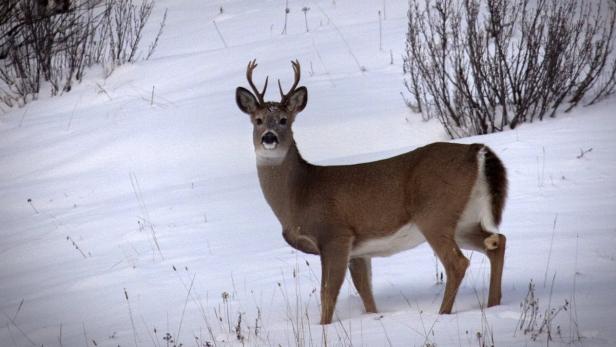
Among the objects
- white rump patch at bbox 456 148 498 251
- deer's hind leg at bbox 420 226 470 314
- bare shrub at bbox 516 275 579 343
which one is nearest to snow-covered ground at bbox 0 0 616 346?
bare shrub at bbox 516 275 579 343

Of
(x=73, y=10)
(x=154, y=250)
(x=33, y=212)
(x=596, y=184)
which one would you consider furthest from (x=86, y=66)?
(x=596, y=184)

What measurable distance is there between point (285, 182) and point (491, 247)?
164cm

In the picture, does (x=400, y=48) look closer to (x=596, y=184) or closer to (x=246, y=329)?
(x=596, y=184)

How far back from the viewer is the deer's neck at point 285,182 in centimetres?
636

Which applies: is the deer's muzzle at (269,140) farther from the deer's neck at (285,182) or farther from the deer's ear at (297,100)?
the deer's ear at (297,100)

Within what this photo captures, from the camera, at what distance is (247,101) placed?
6.84 m

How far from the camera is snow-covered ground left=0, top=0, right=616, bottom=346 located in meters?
5.84

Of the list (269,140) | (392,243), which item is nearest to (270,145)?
(269,140)

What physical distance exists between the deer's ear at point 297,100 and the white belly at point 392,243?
1352 mm

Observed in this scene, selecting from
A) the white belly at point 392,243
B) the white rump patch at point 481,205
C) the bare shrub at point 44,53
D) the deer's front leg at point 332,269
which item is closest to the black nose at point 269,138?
the deer's front leg at point 332,269

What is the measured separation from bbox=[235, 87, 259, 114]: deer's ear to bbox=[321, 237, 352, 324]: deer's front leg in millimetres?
1353

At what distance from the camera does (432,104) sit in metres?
11.2

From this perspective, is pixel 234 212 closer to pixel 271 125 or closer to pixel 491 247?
pixel 271 125

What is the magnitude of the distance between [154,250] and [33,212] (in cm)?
284
